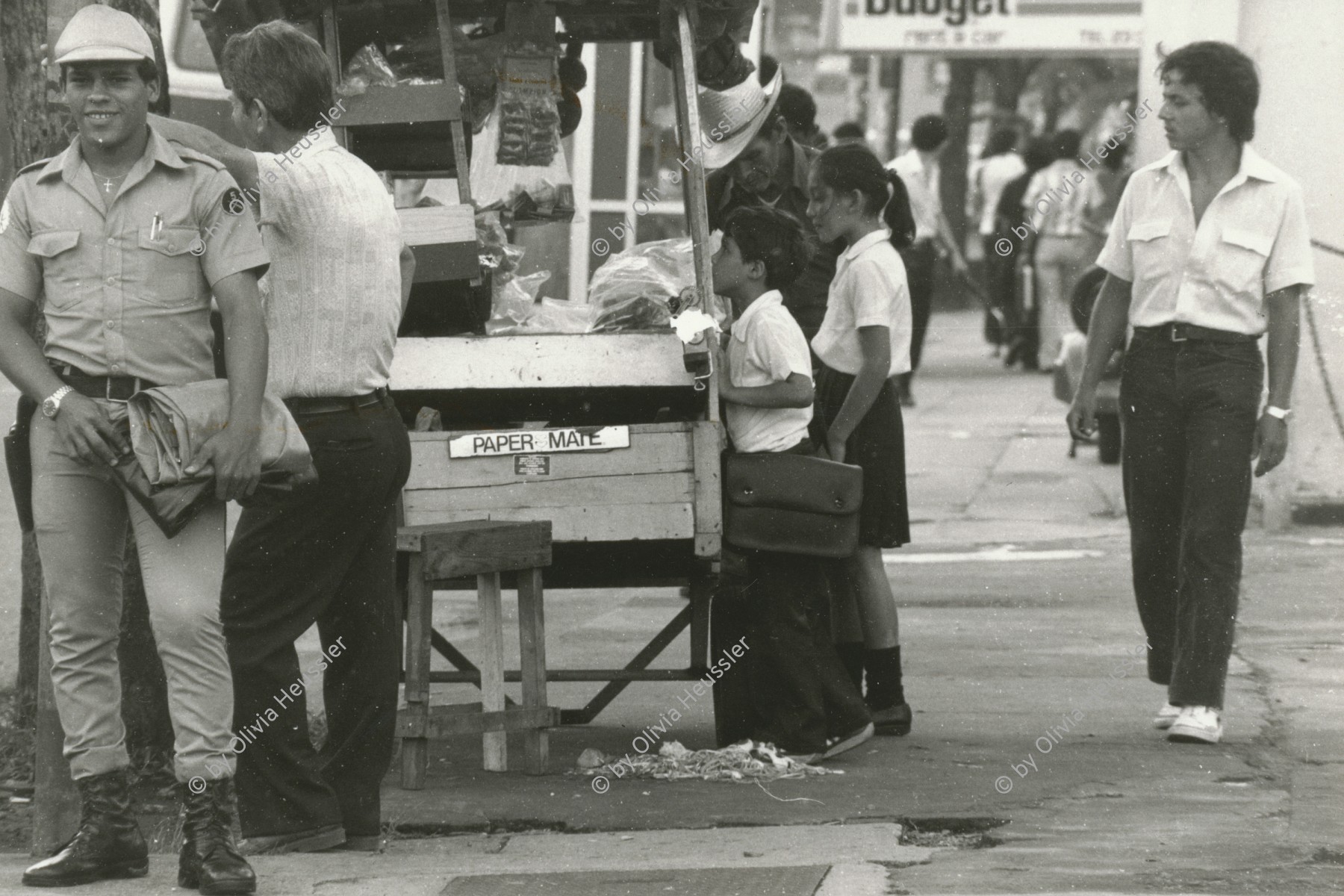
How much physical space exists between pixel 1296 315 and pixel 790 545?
1622 millimetres

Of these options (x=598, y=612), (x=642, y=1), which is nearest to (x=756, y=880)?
(x=642, y=1)

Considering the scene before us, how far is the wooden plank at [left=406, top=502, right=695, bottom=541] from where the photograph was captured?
5.54 metres

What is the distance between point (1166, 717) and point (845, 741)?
939 millimetres

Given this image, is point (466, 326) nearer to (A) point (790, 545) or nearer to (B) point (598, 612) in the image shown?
(A) point (790, 545)

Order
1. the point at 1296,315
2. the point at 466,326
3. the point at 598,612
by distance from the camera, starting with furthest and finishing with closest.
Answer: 1. the point at 598,612
2. the point at 1296,315
3. the point at 466,326

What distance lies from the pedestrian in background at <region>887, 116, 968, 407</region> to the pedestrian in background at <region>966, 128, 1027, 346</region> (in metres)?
3.01

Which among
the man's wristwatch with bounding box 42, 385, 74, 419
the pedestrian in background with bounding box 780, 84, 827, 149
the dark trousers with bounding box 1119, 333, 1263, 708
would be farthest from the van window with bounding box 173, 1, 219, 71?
the man's wristwatch with bounding box 42, 385, 74, 419

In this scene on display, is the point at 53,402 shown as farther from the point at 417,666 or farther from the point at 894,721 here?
the point at 894,721

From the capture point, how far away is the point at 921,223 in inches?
600

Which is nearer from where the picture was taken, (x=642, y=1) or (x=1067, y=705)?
(x=642, y=1)

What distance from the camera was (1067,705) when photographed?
21.6ft

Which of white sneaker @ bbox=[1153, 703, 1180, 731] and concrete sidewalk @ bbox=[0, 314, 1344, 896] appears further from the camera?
white sneaker @ bbox=[1153, 703, 1180, 731]

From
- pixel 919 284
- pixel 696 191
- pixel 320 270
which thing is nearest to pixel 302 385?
pixel 320 270

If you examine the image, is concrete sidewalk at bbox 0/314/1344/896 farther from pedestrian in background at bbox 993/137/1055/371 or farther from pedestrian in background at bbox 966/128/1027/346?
pedestrian in background at bbox 966/128/1027/346
